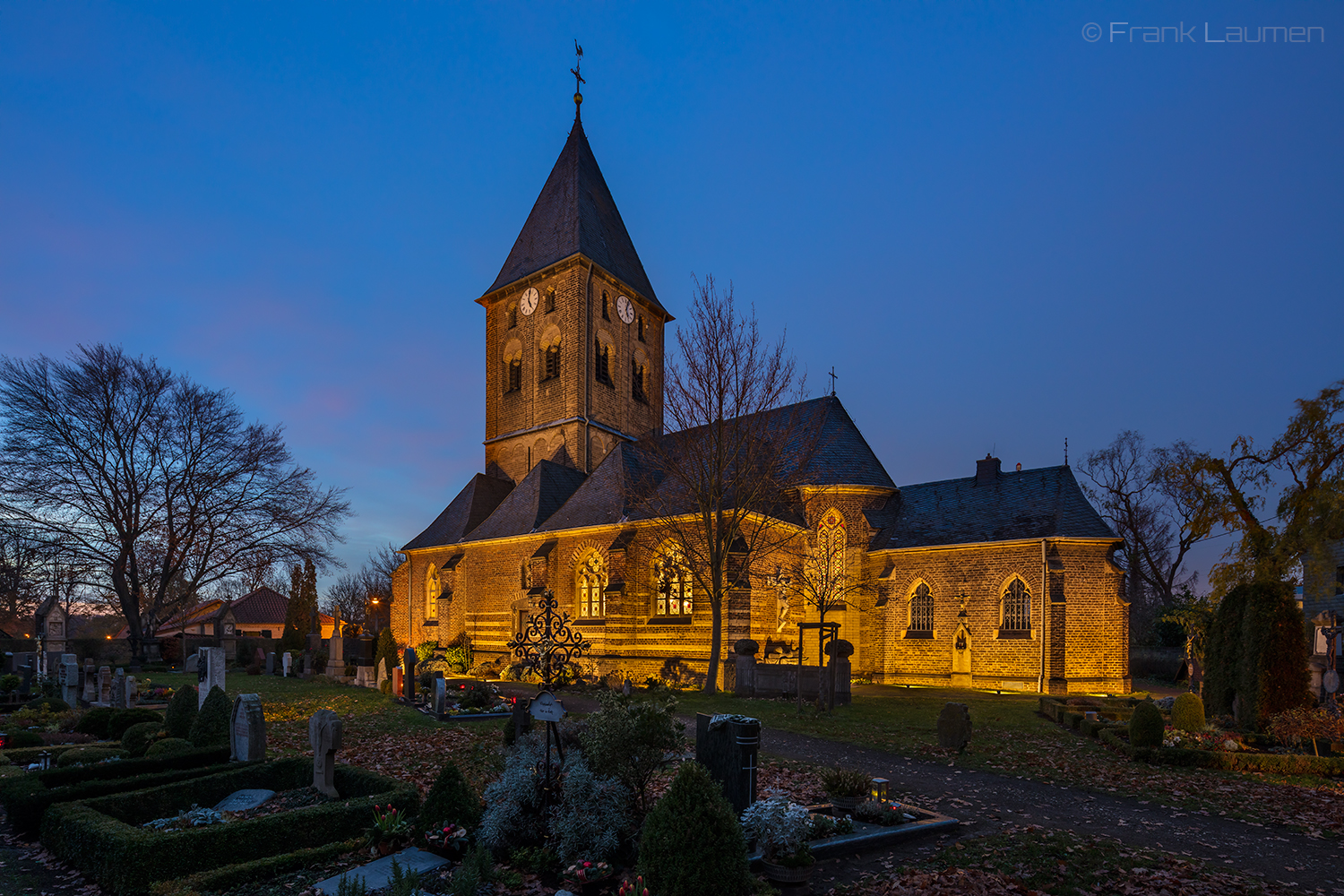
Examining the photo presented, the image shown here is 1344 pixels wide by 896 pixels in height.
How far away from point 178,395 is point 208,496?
14.1 ft

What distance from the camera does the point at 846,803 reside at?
782cm

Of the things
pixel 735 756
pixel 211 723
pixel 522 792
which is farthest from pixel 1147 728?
pixel 211 723

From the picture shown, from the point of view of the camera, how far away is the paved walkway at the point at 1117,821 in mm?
6773

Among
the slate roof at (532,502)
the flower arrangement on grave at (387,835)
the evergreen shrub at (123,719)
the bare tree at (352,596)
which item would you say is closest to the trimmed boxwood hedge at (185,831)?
the flower arrangement on grave at (387,835)

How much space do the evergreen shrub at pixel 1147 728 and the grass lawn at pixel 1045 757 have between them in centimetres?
40

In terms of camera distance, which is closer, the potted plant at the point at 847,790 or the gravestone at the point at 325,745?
the potted plant at the point at 847,790

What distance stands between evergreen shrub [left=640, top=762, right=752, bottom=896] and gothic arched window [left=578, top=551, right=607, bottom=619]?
20800 millimetres

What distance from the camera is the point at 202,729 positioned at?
10586mm

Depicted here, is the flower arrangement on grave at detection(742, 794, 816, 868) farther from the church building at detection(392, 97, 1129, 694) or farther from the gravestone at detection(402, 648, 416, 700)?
the church building at detection(392, 97, 1129, 694)

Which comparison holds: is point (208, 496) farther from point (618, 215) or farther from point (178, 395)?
point (618, 215)

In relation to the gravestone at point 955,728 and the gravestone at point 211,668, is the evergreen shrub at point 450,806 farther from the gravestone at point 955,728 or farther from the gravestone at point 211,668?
the gravestone at point 211,668

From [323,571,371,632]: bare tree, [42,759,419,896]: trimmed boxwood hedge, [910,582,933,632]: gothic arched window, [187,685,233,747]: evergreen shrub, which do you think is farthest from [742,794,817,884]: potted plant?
[323,571,371,632]: bare tree

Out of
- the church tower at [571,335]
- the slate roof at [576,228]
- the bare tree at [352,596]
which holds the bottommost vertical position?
the bare tree at [352,596]

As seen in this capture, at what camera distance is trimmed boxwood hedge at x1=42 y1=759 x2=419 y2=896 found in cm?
616
